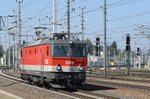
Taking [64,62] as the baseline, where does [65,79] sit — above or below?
below

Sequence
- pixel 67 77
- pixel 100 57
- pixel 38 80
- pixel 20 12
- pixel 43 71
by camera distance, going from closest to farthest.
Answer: pixel 67 77
pixel 43 71
pixel 38 80
pixel 20 12
pixel 100 57

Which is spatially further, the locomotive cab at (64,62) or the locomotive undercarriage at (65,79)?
the locomotive cab at (64,62)

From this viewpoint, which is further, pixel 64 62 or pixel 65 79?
pixel 64 62

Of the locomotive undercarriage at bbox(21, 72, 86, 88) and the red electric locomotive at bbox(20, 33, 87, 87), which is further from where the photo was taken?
the red electric locomotive at bbox(20, 33, 87, 87)

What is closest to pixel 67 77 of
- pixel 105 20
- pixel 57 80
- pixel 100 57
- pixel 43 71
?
pixel 57 80

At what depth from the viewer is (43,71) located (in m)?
27.0

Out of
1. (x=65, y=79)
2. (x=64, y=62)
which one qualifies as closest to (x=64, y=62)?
(x=64, y=62)

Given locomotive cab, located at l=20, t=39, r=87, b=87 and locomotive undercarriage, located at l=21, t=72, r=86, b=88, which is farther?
locomotive cab, located at l=20, t=39, r=87, b=87

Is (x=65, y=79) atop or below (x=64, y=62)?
below

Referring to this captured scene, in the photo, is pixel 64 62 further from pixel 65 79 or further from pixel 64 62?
pixel 65 79

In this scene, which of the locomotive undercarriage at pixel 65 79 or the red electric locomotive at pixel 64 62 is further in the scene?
the red electric locomotive at pixel 64 62

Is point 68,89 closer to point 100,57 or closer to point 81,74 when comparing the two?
point 81,74

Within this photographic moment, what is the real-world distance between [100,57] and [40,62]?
95702mm

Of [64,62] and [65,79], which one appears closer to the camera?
[65,79]
